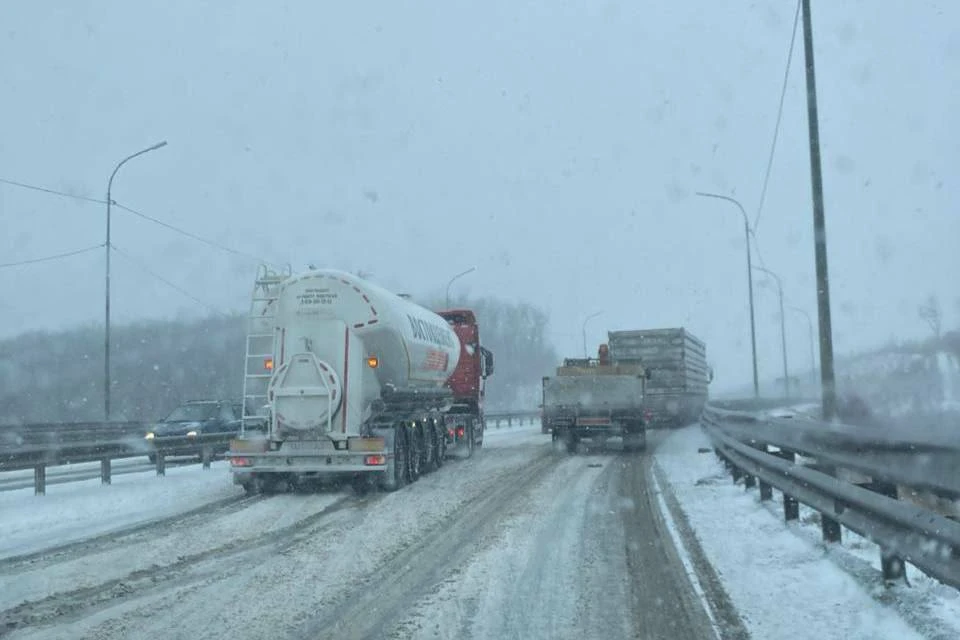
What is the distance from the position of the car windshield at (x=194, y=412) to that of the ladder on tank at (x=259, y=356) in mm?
10075

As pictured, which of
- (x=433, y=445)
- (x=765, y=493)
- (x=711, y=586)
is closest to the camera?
(x=711, y=586)

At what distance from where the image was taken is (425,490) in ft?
54.2

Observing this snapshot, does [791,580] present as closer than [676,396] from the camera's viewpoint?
Yes

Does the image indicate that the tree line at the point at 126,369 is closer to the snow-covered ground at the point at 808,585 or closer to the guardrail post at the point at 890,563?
the snow-covered ground at the point at 808,585

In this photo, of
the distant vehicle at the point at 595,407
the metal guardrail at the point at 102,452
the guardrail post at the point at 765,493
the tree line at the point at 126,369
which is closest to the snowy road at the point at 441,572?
the guardrail post at the point at 765,493

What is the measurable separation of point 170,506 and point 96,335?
42.7m

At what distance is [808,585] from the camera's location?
25.6ft

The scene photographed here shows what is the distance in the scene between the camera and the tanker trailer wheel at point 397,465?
52.8ft

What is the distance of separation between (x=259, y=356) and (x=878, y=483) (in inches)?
430

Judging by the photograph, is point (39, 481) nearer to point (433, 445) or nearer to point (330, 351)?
point (330, 351)

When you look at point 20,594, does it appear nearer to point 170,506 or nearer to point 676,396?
point 170,506

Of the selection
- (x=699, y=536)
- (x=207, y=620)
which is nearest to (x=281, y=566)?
(x=207, y=620)

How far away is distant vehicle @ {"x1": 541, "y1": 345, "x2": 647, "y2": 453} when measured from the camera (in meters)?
26.5

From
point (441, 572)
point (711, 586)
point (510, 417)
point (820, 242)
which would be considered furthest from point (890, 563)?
point (510, 417)
